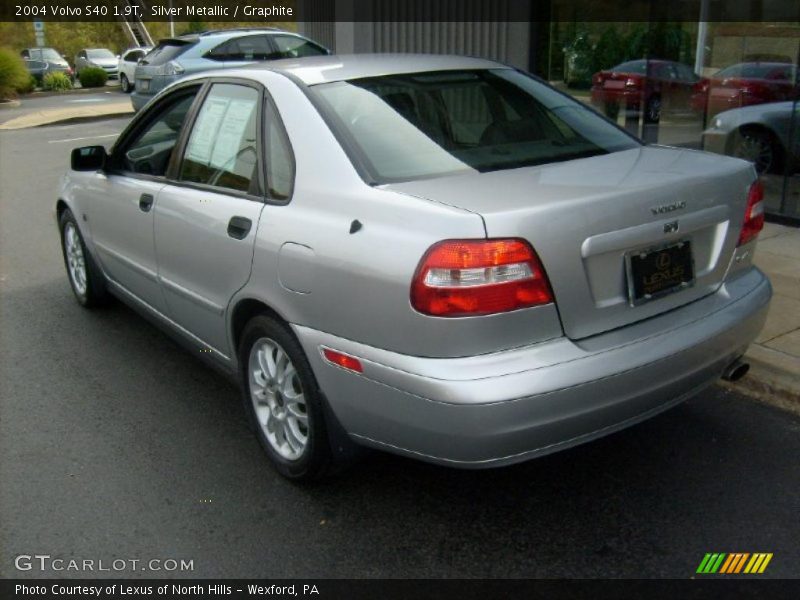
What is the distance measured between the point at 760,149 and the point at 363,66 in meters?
5.79

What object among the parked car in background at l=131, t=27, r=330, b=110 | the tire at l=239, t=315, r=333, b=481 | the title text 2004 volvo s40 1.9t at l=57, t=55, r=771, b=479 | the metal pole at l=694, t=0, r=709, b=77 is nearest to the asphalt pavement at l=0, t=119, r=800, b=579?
the tire at l=239, t=315, r=333, b=481

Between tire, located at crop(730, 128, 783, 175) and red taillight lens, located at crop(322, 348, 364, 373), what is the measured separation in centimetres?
646

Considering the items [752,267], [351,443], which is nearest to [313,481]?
[351,443]

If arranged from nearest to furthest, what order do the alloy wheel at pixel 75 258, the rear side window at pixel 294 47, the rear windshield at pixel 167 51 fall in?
the alloy wheel at pixel 75 258, the rear side window at pixel 294 47, the rear windshield at pixel 167 51

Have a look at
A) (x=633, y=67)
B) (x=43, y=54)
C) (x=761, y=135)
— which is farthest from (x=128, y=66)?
(x=761, y=135)

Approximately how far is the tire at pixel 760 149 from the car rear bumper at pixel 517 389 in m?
5.69

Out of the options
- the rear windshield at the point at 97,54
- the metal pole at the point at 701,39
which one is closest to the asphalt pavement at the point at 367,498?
the metal pole at the point at 701,39

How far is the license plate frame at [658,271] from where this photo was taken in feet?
9.73

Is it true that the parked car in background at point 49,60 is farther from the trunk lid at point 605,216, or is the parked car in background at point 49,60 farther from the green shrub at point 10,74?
the trunk lid at point 605,216

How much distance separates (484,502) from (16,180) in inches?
412

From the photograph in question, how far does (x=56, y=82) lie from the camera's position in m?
30.3

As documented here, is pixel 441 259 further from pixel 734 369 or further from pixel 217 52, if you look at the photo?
pixel 217 52

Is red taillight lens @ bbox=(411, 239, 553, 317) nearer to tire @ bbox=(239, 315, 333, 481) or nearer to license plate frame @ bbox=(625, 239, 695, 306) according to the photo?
license plate frame @ bbox=(625, 239, 695, 306)

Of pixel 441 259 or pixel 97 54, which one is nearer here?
pixel 441 259
